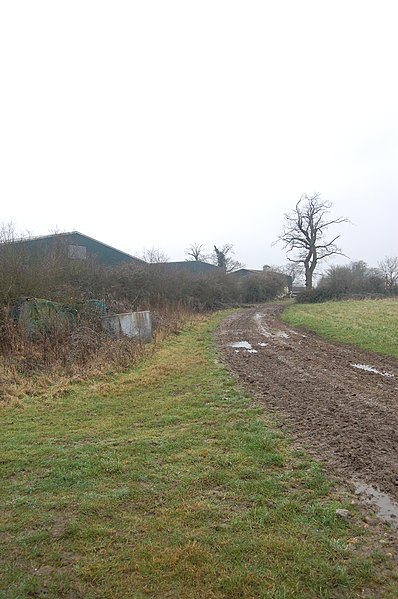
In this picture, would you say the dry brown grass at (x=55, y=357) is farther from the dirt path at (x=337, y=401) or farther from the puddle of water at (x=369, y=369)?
the puddle of water at (x=369, y=369)

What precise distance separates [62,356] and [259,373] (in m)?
5.13

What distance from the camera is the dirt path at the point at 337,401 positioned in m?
4.47

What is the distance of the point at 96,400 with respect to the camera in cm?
773

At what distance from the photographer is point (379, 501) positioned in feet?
12.5

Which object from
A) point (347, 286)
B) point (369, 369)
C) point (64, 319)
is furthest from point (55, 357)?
point (347, 286)

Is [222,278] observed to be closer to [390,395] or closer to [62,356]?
[62,356]

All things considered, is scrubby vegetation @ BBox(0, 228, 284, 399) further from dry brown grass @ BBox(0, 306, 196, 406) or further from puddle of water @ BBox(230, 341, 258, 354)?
puddle of water @ BBox(230, 341, 258, 354)

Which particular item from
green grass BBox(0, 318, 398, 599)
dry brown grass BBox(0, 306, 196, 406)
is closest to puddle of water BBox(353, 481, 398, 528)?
green grass BBox(0, 318, 398, 599)

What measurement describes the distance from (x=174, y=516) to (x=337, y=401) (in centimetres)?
445

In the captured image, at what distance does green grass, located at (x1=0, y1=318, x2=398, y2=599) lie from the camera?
2770 mm

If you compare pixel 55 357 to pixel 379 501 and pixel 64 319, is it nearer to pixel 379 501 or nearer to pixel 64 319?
pixel 64 319

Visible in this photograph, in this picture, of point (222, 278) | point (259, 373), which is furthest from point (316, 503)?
point (222, 278)

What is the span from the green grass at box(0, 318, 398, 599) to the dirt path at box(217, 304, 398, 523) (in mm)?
426

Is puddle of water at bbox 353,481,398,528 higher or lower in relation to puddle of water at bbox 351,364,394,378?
lower
